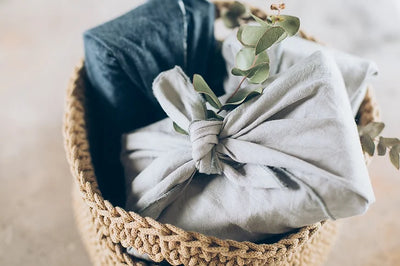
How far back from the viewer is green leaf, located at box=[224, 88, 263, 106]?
0.60 metres

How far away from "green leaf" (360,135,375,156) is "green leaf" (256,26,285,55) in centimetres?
24

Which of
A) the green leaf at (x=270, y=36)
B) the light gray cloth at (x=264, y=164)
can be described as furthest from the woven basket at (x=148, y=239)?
the green leaf at (x=270, y=36)

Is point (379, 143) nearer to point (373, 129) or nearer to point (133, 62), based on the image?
point (373, 129)

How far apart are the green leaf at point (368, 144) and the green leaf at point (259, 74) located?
8.0 inches

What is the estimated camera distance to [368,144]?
2.15 ft

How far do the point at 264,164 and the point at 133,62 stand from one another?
283 mm

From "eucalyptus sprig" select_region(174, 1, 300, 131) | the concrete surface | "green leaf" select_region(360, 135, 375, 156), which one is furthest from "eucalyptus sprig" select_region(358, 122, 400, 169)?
the concrete surface

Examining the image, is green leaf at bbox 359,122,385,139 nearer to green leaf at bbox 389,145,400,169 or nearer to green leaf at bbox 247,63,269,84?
green leaf at bbox 389,145,400,169

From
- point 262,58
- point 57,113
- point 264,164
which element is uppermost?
point 262,58

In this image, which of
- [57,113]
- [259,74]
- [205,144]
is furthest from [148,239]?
[57,113]

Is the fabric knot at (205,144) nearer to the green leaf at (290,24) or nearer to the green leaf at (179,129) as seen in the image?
the green leaf at (179,129)

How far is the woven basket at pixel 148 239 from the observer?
547 mm

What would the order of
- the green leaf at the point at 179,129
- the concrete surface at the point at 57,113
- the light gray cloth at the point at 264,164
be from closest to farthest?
the light gray cloth at the point at 264,164 → the green leaf at the point at 179,129 → the concrete surface at the point at 57,113

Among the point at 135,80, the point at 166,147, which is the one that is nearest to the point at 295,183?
the point at 166,147
